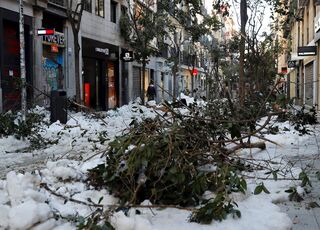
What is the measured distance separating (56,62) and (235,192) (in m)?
18.1

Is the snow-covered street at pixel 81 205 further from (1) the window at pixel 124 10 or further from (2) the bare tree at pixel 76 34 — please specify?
(1) the window at pixel 124 10

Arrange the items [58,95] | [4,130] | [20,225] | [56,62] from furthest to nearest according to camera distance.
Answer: [56,62], [58,95], [4,130], [20,225]

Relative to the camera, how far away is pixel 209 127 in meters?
6.29

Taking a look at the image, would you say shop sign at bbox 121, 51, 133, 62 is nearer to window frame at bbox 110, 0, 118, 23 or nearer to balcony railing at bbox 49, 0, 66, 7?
window frame at bbox 110, 0, 118, 23

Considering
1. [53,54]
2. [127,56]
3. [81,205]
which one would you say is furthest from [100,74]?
[81,205]

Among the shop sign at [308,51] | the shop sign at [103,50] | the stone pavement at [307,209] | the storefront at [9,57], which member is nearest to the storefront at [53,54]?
the storefront at [9,57]

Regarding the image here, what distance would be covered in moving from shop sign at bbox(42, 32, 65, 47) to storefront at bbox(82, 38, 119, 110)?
3158 millimetres

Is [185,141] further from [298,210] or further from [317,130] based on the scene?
[317,130]

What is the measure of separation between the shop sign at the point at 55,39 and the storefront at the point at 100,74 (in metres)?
3.16

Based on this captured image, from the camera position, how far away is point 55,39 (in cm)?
2252

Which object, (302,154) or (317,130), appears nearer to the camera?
(302,154)

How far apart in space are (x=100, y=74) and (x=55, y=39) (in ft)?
23.2

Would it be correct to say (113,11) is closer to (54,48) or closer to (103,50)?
(103,50)

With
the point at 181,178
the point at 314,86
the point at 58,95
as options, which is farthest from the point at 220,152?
the point at 314,86
